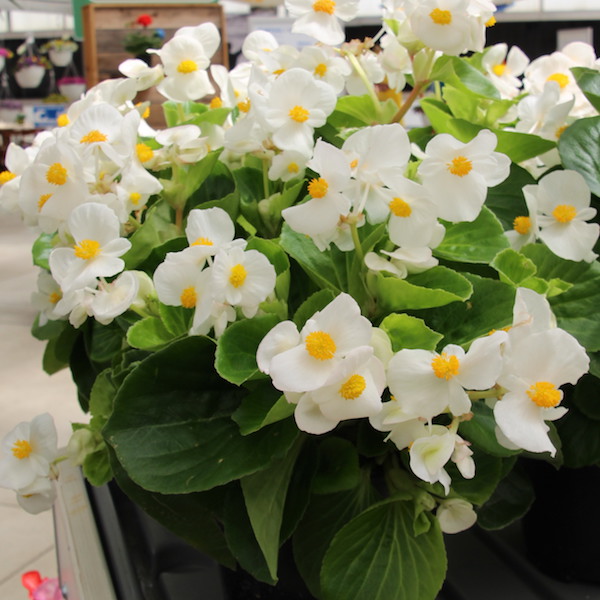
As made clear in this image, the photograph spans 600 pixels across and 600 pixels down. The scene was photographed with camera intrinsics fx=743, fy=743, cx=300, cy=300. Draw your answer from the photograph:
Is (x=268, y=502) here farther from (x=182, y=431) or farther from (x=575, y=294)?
(x=575, y=294)

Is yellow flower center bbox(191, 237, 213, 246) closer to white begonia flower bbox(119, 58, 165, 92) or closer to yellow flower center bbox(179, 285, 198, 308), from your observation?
yellow flower center bbox(179, 285, 198, 308)

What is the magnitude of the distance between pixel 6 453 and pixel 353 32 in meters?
4.14

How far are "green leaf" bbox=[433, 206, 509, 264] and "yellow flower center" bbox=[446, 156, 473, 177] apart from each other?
50 millimetres

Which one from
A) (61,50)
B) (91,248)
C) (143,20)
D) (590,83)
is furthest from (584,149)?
(61,50)

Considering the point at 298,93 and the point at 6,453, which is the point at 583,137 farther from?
the point at 6,453

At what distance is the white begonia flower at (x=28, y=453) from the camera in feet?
1.19


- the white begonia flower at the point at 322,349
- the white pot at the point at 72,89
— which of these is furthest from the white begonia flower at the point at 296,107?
the white pot at the point at 72,89

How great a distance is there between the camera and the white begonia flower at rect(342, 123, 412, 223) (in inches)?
11.3

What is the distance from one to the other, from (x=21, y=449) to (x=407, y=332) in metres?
0.21

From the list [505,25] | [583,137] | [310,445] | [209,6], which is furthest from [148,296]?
[505,25]

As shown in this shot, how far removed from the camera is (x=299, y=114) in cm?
32

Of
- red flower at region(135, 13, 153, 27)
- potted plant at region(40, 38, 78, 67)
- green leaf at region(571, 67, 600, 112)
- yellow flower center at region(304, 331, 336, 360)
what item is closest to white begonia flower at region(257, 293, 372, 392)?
yellow flower center at region(304, 331, 336, 360)

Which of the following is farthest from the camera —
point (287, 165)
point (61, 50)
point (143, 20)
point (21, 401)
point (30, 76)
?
point (30, 76)

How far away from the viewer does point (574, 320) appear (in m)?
0.34
